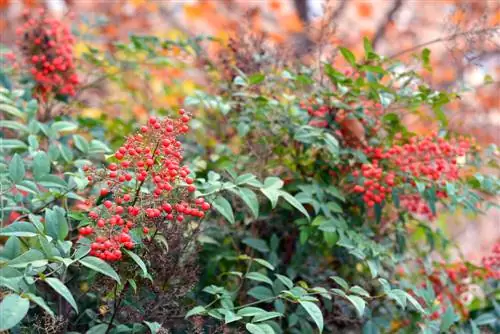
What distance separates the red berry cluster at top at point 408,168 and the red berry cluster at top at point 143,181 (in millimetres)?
594

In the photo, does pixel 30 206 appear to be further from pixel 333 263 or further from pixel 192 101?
pixel 333 263

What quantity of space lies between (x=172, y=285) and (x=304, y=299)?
0.30 m

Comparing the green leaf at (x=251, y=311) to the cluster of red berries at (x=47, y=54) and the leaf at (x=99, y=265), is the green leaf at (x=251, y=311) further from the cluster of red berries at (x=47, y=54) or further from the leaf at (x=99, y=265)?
the cluster of red berries at (x=47, y=54)

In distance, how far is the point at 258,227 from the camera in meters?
1.85

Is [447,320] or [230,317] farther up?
[447,320]

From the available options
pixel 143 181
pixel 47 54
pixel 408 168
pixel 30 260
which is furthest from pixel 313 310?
pixel 47 54

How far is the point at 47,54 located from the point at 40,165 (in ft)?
2.18

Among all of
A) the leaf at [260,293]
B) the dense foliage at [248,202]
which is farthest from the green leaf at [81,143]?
the leaf at [260,293]

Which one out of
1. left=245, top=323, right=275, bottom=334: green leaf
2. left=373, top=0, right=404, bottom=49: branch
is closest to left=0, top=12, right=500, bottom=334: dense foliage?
left=245, top=323, right=275, bottom=334: green leaf

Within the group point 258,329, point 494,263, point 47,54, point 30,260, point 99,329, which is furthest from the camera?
point 47,54

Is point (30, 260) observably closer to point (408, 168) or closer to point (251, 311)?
point (251, 311)

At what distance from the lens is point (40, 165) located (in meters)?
1.52

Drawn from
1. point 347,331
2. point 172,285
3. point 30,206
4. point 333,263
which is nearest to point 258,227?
point 333,263

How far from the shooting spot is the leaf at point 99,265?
113 cm
